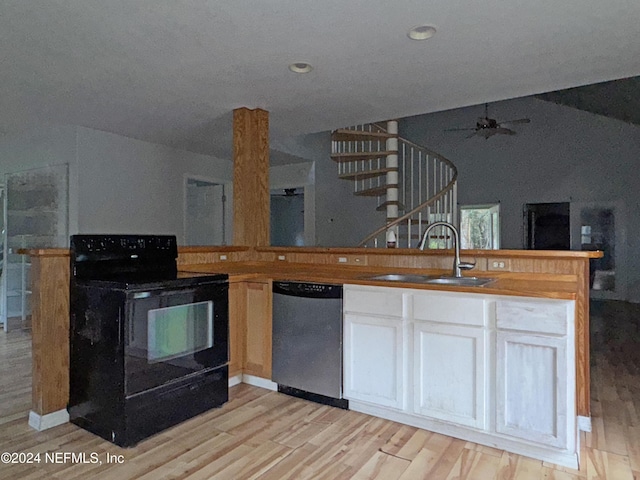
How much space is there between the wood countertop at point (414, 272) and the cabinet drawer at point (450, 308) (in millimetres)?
49

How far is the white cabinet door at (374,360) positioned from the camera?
244 centimetres

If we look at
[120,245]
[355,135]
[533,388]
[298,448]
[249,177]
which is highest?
[355,135]

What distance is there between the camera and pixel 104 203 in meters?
4.80

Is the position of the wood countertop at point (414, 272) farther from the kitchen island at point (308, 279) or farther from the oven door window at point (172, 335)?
the oven door window at point (172, 335)

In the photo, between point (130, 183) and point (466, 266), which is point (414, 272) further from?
point (130, 183)

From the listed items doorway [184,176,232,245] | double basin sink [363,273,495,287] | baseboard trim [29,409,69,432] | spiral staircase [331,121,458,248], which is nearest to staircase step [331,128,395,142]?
spiral staircase [331,121,458,248]

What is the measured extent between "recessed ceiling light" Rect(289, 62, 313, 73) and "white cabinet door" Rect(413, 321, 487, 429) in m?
1.87

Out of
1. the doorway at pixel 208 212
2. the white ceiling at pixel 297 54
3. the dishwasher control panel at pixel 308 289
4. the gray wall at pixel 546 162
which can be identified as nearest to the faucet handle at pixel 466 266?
the dishwasher control panel at pixel 308 289

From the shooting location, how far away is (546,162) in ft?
25.3

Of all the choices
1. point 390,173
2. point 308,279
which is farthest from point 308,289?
point 390,173

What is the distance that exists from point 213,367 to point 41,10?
2219 mm

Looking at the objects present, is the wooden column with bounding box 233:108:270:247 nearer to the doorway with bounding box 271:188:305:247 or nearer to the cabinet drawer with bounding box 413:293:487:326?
the cabinet drawer with bounding box 413:293:487:326

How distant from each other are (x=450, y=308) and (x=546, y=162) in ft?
22.1

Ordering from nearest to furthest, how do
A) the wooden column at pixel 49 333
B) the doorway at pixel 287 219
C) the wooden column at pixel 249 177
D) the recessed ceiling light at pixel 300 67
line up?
the wooden column at pixel 49 333 → the recessed ceiling light at pixel 300 67 → the wooden column at pixel 249 177 → the doorway at pixel 287 219
